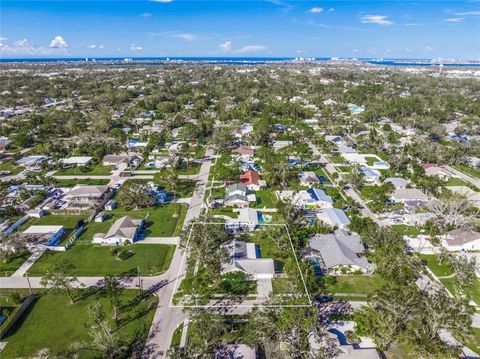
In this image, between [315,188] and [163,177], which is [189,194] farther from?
[315,188]

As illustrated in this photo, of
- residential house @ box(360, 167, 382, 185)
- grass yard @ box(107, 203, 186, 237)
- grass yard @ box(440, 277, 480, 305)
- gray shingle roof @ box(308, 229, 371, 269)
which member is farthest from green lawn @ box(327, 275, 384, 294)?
residential house @ box(360, 167, 382, 185)

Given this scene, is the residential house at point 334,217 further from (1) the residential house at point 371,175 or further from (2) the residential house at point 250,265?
(1) the residential house at point 371,175

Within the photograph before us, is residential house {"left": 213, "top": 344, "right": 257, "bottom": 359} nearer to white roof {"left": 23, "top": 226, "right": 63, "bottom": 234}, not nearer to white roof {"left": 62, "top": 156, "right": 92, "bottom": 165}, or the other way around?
white roof {"left": 23, "top": 226, "right": 63, "bottom": 234}

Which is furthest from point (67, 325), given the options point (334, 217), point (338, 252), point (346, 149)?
point (346, 149)

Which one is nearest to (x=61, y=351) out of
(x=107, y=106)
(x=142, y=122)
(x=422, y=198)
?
(x=422, y=198)

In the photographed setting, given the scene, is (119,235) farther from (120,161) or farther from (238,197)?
(120,161)

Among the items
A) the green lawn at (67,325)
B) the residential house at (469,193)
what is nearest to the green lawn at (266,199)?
the green lawn at (67,325)

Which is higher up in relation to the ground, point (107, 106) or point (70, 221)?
point (107, 106)
